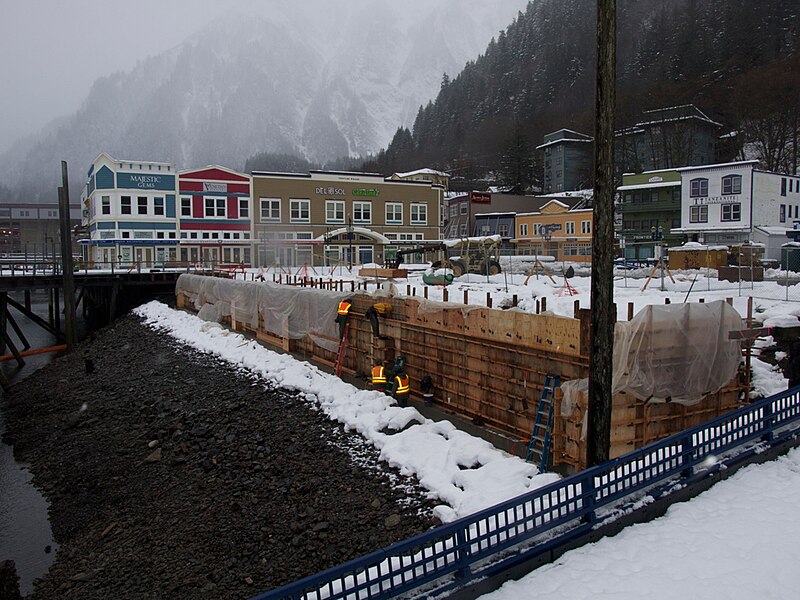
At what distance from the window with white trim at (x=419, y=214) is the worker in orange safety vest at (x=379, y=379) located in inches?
1934

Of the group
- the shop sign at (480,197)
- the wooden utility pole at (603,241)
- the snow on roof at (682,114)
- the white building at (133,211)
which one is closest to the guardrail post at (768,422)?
the wooden utility pole at (603,241)

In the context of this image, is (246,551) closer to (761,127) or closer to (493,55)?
(761,127)

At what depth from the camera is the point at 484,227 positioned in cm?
8319

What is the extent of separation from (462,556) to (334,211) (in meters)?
54.6

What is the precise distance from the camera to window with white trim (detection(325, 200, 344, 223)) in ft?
192

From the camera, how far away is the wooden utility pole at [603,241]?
7586 mm

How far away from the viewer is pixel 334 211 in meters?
58.9

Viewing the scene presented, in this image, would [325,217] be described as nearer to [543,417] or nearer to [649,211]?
[649,211]

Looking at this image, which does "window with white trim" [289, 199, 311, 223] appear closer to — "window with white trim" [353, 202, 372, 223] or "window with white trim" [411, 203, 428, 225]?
"window with white trim" [353, 202, 372, 223]

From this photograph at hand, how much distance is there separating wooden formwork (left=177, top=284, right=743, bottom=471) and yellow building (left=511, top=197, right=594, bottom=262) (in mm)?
55189

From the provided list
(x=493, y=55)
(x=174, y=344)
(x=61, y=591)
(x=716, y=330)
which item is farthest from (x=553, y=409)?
Answer: (x=493, y=55)

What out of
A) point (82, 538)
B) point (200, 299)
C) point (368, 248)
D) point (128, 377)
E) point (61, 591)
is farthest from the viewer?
point (368, 248)

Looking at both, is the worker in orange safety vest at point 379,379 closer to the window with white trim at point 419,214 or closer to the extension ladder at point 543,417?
the extension ladder at point 543,417

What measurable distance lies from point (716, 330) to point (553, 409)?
335cm
